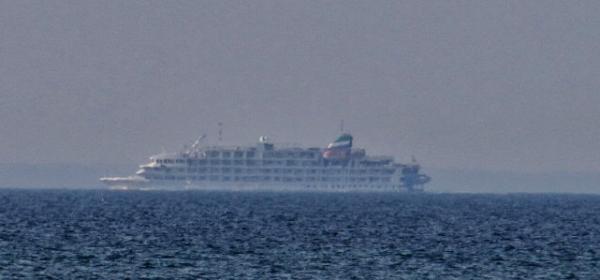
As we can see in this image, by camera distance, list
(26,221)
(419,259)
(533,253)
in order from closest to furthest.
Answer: (419,259) → (533,253) → (26,221)

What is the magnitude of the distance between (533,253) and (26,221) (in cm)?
4693

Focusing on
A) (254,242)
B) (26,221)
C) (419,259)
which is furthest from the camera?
(26,221)

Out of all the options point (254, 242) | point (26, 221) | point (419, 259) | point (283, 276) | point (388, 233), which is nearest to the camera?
point (283, 276)

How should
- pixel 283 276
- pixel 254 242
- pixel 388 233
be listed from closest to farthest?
pixel 283 276 → pixel 254 242 → pixel 388 233

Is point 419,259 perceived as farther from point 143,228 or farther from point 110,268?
point 143,228

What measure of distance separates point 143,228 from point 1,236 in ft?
46.8

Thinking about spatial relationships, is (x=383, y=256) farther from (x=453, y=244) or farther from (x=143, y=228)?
(x=143, y=228)

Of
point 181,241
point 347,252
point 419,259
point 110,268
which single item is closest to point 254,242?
point 181,241

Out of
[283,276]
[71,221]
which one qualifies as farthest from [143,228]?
[283,276]

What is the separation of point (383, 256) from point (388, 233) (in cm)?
2144

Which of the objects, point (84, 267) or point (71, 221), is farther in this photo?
point (71, 221)

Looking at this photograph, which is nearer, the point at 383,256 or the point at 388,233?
the point at 383,256

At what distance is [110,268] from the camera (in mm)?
58562

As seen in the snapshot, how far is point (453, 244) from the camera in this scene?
255 feet
